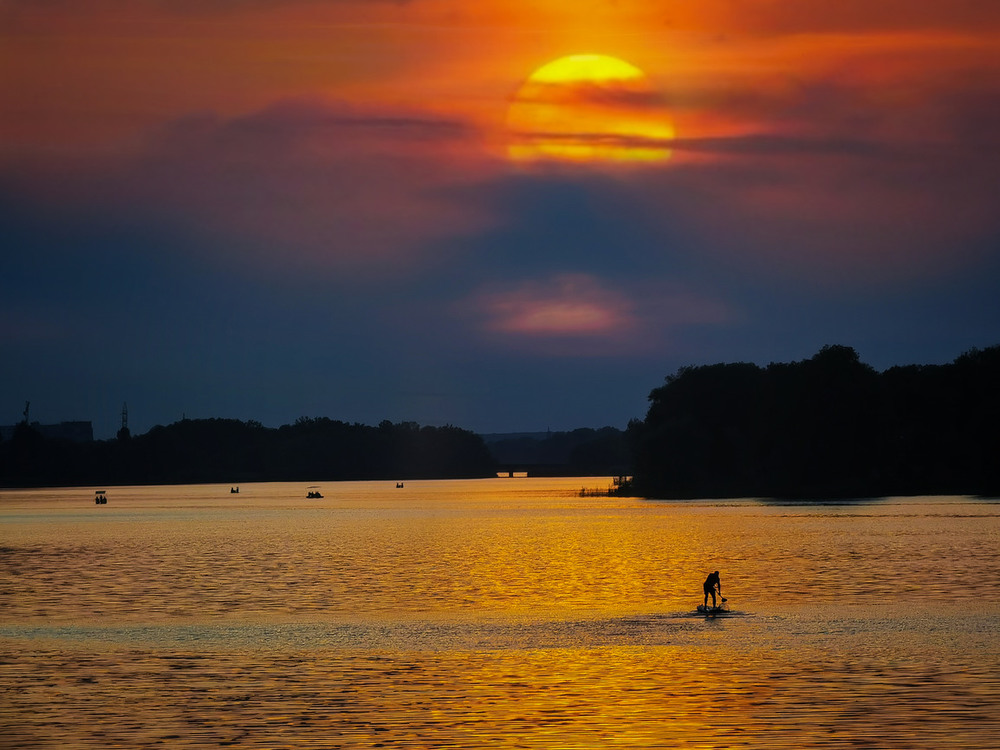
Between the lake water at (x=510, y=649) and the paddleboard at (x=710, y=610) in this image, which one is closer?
the lake water at (x=510, y=649)

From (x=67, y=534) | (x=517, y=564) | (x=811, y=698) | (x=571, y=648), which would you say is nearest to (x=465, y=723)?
(x=811, y=698)

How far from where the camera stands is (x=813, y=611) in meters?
54.5

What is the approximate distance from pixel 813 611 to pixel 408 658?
1954 cm

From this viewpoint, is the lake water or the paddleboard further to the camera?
the paddleboard

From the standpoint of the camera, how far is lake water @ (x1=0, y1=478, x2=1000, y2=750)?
31.3 metres

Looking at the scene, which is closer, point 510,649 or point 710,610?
point 510,649

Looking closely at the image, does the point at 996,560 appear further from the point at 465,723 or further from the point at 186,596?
the point at 465,723

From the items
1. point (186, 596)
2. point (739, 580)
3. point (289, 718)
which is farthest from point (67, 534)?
point (289, 718)

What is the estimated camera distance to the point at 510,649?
4469 centimetres

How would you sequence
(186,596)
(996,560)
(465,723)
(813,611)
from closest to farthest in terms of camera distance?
1. (465,723)
2. (813,611)
3. (186,596)
4. (996,560)

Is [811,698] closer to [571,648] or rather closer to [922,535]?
[571,648]

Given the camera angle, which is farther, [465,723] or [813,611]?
[813,611]

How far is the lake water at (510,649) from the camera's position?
31.3 m

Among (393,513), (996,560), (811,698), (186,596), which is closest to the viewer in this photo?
(811,698)
